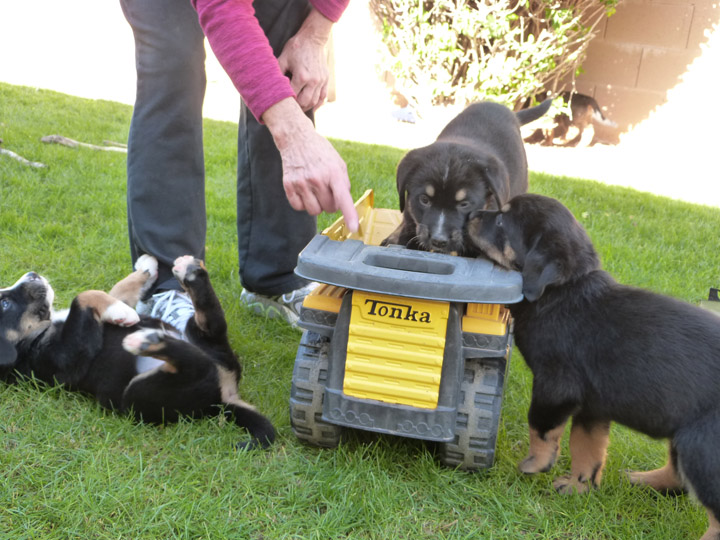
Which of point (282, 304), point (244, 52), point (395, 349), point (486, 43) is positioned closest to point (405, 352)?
point (395, 349)

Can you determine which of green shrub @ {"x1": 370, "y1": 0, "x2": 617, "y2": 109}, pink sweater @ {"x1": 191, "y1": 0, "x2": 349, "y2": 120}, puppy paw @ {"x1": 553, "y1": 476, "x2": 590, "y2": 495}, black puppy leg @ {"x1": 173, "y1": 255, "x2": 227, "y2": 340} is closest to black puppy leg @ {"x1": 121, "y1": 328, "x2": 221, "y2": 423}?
black puppy leg @ {"x1": 173, "y1": 255, "x2": 227, "y2": 340}

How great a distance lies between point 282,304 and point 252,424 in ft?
3.40

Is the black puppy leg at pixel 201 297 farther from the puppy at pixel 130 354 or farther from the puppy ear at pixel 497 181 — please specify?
the puppy ear at pixel 497 181

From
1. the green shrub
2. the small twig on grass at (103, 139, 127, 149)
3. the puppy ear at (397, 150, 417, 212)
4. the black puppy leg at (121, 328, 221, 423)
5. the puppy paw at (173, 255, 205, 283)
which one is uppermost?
the green shrub

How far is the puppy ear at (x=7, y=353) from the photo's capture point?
2279 mm

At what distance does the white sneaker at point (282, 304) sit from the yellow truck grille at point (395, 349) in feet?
3.88

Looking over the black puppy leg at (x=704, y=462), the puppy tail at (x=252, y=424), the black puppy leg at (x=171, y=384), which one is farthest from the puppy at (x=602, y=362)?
the black puppy leg at (x=171, y=384)

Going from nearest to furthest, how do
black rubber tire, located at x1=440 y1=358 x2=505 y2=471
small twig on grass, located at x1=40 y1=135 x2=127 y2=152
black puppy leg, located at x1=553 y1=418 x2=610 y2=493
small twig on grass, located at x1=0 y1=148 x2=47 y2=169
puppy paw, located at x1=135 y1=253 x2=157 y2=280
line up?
black rubber tire, located at x1=440 y1=358 x2=505 y2=471 → black puppy leg, located at x1=553 y1=418 x2=610 y2=493 → puppy paw, located at x1=135 y1=253 x2=157 y2=280 → small twig on grass, located at x1=0 y1=148 x2=47 y2=169 → small twig on grass, located at x1=40 y1=135 x2=127 y2=152

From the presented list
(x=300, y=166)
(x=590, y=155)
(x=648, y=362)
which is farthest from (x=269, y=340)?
(x=590, y=155)

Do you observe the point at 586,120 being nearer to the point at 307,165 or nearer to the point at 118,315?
the point at 307,165

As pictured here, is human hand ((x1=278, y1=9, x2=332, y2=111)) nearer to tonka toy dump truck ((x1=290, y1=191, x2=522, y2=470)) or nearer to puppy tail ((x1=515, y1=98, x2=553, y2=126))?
tonka toy dump truck ((x1=290, y1=191, x2=522, y2=470))

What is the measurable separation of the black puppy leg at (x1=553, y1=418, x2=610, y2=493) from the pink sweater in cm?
146

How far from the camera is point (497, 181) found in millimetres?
3068

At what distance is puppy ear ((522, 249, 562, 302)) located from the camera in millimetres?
2156
